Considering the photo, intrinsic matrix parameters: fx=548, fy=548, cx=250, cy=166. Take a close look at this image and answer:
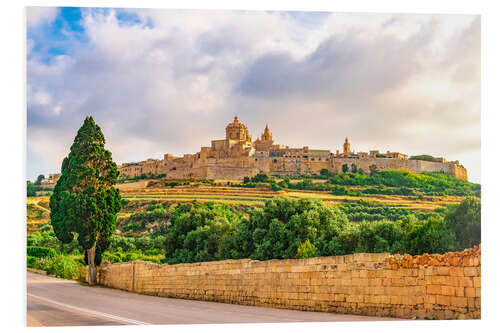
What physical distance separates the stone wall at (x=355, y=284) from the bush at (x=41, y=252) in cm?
604

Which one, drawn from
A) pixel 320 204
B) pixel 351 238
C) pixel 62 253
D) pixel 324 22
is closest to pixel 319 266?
pixel 324 22

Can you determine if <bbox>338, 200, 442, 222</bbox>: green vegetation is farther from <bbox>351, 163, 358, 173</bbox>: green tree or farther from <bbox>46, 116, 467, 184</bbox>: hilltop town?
<bbox>351, 163, 358, 173</bbox>: green tree

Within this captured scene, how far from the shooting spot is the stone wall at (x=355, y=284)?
691 centimetres

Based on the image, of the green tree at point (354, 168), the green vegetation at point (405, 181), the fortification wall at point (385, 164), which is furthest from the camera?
the green tree at point (354, 168)

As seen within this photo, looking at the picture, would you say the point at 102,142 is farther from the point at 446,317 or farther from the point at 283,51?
the point at 446,317

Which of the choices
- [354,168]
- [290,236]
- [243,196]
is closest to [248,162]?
[354,168]

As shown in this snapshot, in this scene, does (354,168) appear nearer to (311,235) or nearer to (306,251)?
(311,235)

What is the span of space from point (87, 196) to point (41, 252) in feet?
13.2

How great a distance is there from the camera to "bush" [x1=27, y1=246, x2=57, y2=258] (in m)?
15.7

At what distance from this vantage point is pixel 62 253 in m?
18.1

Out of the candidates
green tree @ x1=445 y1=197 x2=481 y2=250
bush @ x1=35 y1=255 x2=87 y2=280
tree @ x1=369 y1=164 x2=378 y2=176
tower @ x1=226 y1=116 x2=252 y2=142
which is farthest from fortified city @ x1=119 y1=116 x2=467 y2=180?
green tree @ x1=445 y1=197 x2=481 y2=250

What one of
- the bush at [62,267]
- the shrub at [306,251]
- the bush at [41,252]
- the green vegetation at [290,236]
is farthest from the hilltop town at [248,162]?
the shrub at [306,251]

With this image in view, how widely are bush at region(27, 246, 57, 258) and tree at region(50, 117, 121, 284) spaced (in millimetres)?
2366

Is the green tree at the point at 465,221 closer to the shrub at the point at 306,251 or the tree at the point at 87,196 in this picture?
the shrub at the point at 306,251
